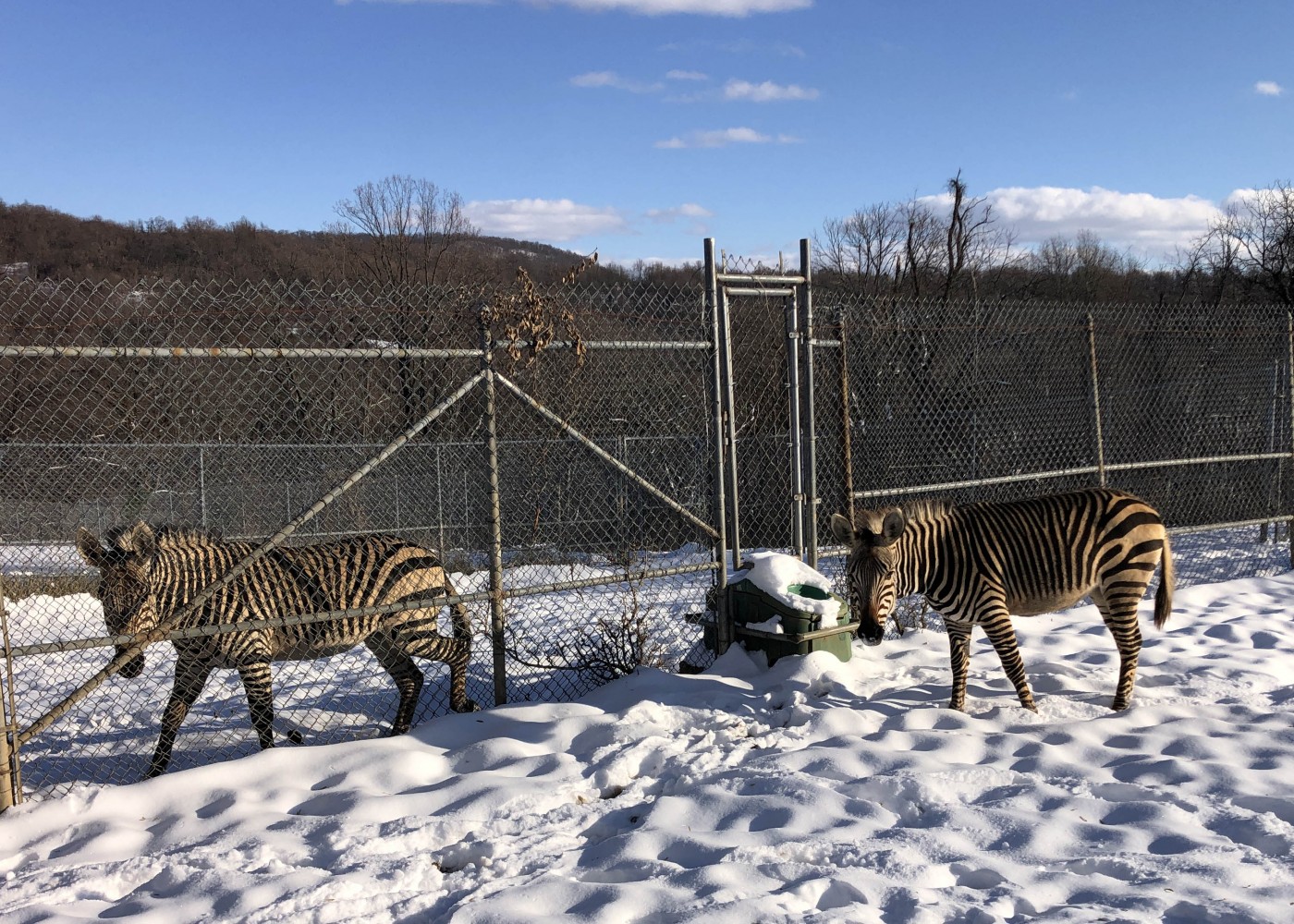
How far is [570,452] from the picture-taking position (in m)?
14.4

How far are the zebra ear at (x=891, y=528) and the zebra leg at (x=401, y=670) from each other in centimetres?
298

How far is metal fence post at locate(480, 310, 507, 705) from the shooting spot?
5531 mm

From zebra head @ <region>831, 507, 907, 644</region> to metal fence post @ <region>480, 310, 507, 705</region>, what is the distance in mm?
2135

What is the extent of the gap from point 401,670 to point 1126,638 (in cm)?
451

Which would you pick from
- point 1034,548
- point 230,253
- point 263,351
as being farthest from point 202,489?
point 230,253

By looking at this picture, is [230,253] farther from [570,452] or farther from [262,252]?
[570,452]

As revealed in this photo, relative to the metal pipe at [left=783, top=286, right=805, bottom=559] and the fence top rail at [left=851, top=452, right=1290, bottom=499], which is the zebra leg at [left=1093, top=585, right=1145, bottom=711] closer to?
the fence top rail at [left=851, top=452, right=1290, bottom=499]

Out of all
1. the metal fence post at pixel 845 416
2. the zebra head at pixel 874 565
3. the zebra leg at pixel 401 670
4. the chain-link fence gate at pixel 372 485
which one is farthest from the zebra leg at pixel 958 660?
the zebra leg at pixel 401 670

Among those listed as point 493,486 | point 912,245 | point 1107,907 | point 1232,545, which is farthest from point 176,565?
point 912,245

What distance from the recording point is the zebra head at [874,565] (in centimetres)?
545

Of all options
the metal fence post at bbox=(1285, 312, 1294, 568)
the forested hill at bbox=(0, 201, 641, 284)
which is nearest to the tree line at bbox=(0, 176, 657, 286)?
the forested hill at bbox=(0, 201, 641, 284)

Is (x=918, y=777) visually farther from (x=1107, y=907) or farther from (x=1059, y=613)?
(x=1059, y=613)

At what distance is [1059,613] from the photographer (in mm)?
8227

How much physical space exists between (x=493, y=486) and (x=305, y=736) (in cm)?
199
